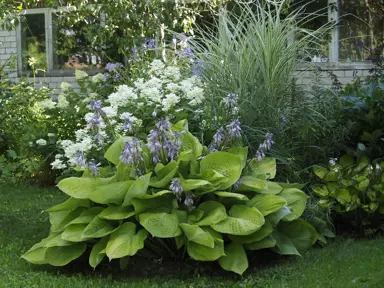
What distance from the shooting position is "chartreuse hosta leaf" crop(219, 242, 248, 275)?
4.59 meters

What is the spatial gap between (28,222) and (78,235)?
1.83m

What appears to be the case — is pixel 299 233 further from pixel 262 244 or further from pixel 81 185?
pixel 81 185

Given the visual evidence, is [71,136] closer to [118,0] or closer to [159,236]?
[118,0]

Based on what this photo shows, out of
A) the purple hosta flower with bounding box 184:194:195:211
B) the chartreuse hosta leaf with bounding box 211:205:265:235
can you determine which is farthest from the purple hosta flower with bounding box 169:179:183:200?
the chartreuse hosta leaf with bounding box 211:205:265:235

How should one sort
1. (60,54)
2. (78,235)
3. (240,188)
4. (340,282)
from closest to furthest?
(340,282) < (78,235) < (240,188) < (60,54)

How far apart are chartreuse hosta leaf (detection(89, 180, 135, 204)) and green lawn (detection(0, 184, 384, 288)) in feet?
1.72

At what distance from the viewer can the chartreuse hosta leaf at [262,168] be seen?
529 centimetres

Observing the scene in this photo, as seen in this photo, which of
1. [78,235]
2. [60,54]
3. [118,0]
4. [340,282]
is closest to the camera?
[340,282]

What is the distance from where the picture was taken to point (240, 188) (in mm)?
5035

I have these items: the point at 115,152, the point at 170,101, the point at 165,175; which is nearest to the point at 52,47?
the point at 170,101

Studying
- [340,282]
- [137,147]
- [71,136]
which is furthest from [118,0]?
[340,282]

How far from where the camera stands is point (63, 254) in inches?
189

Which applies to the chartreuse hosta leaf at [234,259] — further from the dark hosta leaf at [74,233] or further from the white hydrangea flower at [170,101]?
the white hydrangea flower at [170,101]

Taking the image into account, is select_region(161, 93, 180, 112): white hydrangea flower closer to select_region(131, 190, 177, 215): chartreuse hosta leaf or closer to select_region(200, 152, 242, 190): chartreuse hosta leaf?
select_region(200, 152, 242, 190): chartreuse hosta leaf
